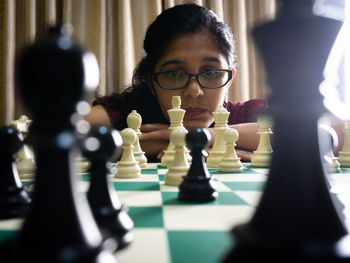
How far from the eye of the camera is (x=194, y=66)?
1.62 meters

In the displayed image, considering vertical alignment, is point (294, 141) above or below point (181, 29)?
below

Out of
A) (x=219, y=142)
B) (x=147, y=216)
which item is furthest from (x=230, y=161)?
(x=147, y=216)

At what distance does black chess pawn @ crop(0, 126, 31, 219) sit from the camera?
0.50 metres

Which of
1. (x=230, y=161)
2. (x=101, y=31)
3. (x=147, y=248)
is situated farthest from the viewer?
(x=101, y=31)

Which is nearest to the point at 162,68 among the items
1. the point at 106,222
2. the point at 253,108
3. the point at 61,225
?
the point at 253,108

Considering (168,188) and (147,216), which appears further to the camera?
(168,188)

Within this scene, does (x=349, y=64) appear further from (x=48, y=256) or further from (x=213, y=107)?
(x=48, y=256)

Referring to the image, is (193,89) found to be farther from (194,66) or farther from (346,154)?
(346,154)

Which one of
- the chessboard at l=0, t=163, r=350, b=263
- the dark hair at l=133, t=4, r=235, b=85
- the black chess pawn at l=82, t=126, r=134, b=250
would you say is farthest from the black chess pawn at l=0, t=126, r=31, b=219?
the dark hair at l=133, t=4, r=235, b=85

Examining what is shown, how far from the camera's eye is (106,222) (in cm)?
38

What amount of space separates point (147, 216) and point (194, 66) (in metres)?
1.23

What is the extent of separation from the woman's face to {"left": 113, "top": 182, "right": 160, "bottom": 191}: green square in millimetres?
873

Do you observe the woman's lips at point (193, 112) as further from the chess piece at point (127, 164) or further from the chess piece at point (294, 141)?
the chess piece at point (294, 141)

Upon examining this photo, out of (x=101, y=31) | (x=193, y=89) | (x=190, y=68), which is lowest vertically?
(x=193, y=89)
